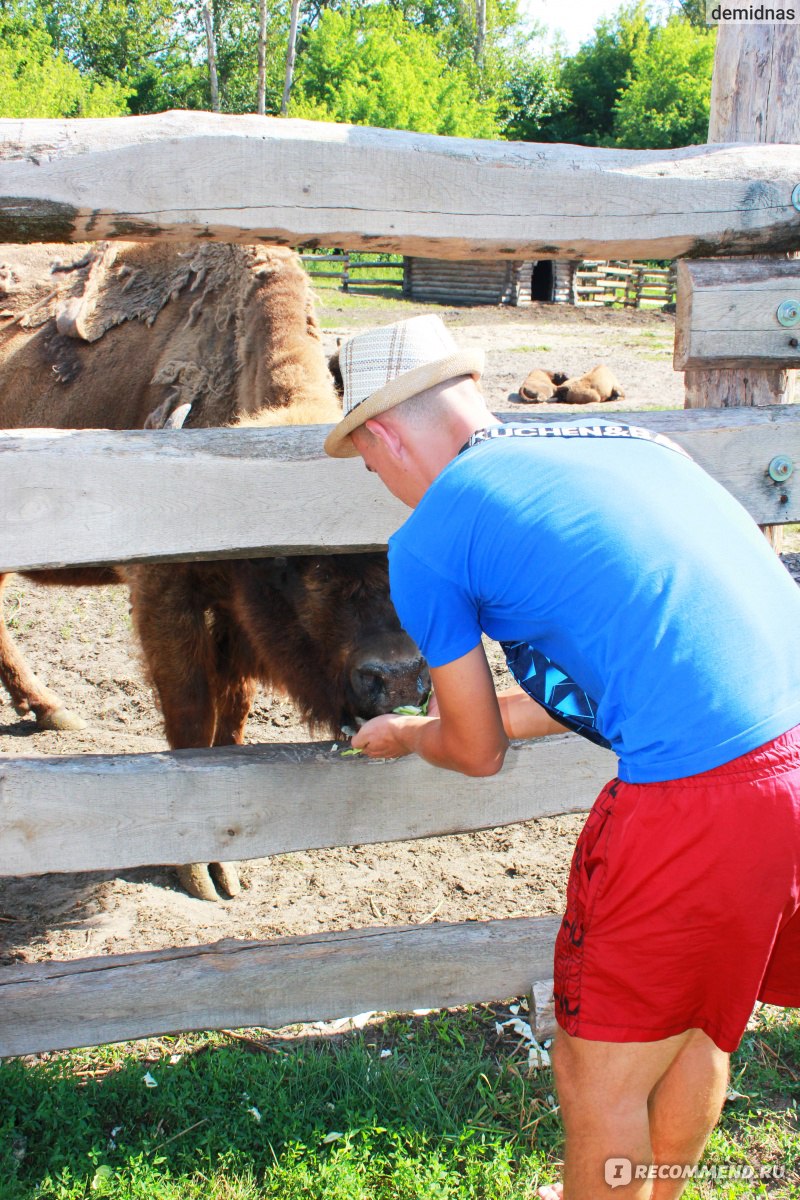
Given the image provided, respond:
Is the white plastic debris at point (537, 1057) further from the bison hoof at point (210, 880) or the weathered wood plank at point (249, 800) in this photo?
the bison hoof at point (210, 880)

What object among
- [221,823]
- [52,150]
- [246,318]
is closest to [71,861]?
[221,823]

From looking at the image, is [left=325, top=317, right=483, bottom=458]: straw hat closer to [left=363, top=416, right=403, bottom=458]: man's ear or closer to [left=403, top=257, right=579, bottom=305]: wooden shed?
[left=363, top=416, right=403, bottom=458]: man's ear

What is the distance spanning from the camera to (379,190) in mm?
2629

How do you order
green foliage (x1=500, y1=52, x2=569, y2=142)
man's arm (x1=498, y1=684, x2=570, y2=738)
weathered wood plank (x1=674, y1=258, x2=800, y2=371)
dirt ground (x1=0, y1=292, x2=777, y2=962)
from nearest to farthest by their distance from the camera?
man's arm (x1=498, y1=684, x2=570, y2=738), weathered wood plank (x1=674, y1=258, x2=800, y2=371), dirt ground (x1=0, y1=292, x2=777, y2=962), green foliage (x1=500, y1=52, x2=569, y2=142)

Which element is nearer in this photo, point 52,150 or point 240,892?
point 52,150

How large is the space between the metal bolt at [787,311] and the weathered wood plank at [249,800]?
4.54 feet

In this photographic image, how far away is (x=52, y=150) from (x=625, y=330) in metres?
22.7

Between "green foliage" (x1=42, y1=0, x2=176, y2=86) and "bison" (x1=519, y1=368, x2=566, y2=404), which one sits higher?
"green foliage" (x1=42, y1=0, x2=176, y2=86)

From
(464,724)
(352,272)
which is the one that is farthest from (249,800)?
(352,272)

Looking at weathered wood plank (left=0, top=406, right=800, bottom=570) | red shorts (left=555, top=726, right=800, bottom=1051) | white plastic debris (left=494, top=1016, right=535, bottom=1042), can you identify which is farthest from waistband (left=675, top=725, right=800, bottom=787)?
white plastic debris (left=494, top=1016, right=535, bottom=1042)

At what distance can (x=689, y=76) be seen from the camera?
147 ft

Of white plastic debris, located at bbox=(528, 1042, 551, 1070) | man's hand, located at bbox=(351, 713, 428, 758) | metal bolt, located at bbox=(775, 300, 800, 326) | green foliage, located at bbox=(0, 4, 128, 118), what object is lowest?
white plastic debris, located at bbox=(528, 1042, 551, 1070)

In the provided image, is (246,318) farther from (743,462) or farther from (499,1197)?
(499,1197)

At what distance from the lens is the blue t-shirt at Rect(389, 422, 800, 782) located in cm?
177
